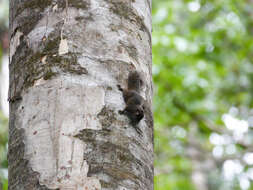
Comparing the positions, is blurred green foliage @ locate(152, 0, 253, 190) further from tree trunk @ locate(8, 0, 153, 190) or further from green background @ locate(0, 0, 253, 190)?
tree trunk @ locate(8, 0, 153, 190)

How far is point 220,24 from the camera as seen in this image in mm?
8836

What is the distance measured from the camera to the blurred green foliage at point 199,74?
330 inches

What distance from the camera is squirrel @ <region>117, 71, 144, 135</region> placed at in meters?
1.53

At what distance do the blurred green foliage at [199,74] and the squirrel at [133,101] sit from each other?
6114 mm

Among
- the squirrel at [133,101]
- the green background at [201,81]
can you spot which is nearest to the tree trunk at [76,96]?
the squirrel at [133,101]

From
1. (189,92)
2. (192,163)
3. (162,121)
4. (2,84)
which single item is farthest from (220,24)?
(2,84)

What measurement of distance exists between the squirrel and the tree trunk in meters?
0.02

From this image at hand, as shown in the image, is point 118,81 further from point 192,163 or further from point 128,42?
point 192,163

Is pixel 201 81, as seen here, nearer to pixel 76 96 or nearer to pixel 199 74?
pixel 199 74

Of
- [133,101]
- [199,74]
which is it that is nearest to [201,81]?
[199,74]

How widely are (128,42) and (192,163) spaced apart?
31.8 feet

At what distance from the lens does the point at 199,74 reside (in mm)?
8328

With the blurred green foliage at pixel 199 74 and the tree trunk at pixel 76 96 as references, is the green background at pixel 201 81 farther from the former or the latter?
the tree trunk at pixel 76 96

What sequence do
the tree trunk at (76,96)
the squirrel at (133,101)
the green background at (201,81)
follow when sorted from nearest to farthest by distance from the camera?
the tree trunk at (76,96)
the squirrel at (133,101)
the green background at (201,81)
